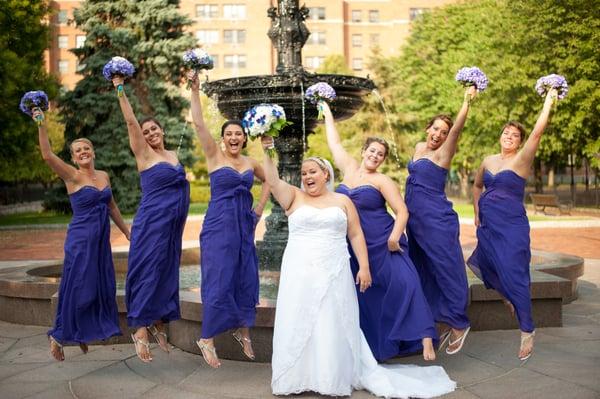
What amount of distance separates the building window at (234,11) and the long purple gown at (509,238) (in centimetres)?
7036

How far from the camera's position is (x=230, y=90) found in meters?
9.06

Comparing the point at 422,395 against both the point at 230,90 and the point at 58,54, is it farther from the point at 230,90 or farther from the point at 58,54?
the point at 58,54

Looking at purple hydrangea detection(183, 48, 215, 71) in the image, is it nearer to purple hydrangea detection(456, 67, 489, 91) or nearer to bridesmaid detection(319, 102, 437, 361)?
bridesmaid detection(319, 102, 437, 361)

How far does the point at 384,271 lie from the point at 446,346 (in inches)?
59.2

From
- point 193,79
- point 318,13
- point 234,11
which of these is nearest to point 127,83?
point 193,79

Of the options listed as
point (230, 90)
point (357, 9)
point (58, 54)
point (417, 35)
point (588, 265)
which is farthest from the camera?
point (357, 9)

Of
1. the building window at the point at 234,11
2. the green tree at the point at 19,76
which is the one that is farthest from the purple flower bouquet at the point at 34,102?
the building window at the point at 234,11

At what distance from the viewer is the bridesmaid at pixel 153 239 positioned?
19.7ft

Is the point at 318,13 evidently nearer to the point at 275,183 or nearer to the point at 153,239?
the point at 153,239

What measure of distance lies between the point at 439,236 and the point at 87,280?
134 inches

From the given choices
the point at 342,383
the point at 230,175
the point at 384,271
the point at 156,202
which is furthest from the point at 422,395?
the point at 156,202

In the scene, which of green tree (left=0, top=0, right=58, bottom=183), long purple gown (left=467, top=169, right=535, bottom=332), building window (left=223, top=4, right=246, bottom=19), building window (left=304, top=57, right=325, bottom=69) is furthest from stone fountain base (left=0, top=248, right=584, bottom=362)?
building window (left=304, top=57, right=325, bottom=69)

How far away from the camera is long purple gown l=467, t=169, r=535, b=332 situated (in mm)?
6293

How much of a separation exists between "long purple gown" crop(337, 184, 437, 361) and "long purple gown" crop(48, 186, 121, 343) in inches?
95.0
